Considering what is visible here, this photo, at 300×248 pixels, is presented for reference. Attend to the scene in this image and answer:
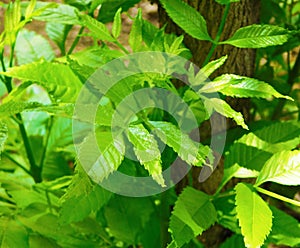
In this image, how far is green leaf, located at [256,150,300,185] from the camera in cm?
68

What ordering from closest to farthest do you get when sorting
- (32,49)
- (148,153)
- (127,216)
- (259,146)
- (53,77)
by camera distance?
1. (148,153)
2. (53,77)
3. (259,146)
4. (127,216)
5. (32,49)

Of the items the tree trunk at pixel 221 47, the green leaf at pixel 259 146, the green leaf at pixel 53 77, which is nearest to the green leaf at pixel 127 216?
the tree trunk at pixel 221 47

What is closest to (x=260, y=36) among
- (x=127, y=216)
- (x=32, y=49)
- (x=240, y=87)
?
(x=240, y=87)

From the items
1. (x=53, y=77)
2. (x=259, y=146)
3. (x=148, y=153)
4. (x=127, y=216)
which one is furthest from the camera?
(x=127, y=216)

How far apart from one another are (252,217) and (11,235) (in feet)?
1.16

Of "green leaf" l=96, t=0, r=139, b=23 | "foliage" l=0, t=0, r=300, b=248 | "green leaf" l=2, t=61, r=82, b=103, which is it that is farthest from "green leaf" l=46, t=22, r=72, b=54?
"green leaf" l=2, t=61, r=82, b=103

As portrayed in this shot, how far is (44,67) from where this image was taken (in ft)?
2.20

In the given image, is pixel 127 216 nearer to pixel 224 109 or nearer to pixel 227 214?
pixel 227 214

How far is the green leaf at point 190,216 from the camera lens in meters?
0.67

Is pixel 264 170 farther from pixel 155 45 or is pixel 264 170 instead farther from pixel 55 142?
pixel 55 142

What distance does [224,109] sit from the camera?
626 mm

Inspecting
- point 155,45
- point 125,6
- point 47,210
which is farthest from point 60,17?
point 47,210

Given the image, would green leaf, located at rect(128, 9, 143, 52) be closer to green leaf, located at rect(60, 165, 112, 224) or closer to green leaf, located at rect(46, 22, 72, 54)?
green leaf, located at rect(60, 165, 112, 224)

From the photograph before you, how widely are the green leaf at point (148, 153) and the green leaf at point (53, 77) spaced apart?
5.8 inches
